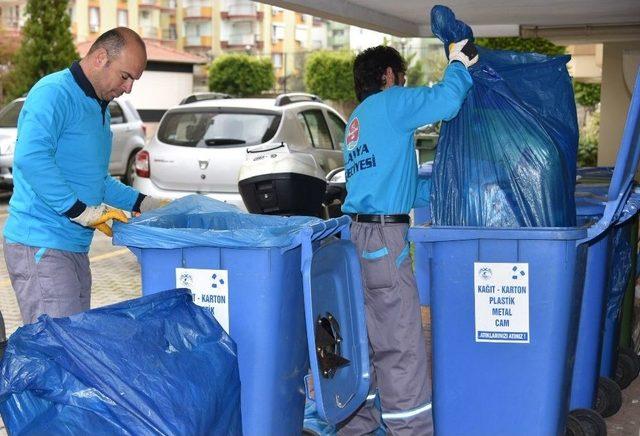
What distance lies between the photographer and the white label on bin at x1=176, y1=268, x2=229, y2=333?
3.55m

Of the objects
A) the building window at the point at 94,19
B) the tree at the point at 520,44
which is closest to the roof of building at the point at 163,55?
the building window at the point at 94,19

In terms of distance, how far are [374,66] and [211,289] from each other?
1.43 metres

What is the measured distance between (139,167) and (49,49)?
60.8 ft

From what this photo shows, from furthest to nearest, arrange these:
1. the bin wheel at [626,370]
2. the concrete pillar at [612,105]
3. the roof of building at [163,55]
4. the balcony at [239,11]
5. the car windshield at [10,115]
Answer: the balcony at [239,11] → the roof of building at [163,55] → the car windshield at [10,115] → the concrete pillar at [612,105] → the bin wheel at [626,370]

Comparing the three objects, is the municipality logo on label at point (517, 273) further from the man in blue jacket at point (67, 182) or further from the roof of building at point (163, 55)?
the roof of building at point (163, 55)

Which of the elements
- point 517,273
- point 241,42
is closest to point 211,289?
point 517,273

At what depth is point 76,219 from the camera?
11.6 feet

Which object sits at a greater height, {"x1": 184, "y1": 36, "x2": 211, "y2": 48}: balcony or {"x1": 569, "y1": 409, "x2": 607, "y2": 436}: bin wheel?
{"x1": 184, "y1": 36, "x2": 211, "y2": 48}: balcony

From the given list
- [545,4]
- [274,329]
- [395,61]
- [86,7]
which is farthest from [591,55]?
[86,7]

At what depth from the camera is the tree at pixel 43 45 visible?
2647cm

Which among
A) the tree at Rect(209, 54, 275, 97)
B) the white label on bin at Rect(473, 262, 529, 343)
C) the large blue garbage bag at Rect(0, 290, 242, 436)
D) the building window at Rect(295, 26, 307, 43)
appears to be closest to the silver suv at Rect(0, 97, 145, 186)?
the white label on bin at Rect(473, 262, 529, 343)

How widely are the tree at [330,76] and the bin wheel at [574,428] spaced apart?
4160cm

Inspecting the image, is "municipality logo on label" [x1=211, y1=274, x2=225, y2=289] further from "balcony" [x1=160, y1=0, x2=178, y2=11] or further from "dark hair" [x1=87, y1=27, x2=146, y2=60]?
"balcony" [x1=160, y1=0, x2=178, y2=11]

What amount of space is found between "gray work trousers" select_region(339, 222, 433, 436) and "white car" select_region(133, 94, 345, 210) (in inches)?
188
